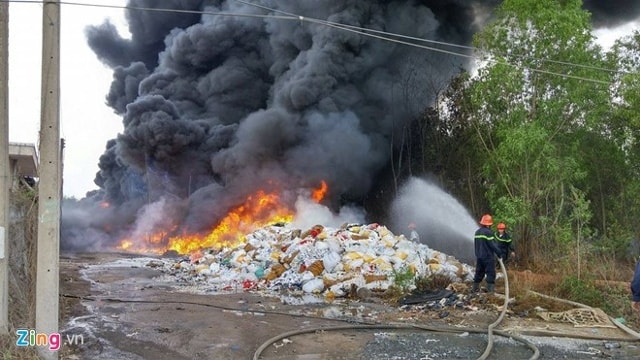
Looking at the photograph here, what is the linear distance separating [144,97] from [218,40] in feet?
17.6

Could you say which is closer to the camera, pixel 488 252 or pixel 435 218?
pixel 488 252

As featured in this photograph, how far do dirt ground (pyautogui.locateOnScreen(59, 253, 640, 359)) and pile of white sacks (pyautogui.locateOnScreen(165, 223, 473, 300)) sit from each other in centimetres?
120

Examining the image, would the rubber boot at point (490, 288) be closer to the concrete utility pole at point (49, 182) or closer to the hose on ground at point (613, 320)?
the hose on ground at point (613, 320)

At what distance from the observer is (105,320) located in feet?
27.2

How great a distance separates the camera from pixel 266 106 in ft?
109

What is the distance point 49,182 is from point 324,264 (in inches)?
322

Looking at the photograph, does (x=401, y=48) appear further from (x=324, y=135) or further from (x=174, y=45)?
(x=174, y=45)

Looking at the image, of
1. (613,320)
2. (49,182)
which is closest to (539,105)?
(613,320)

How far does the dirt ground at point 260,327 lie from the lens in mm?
6641

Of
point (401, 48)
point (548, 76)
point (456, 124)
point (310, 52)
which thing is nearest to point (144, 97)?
point (310, 52)

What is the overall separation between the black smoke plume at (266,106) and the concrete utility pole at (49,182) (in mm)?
21041

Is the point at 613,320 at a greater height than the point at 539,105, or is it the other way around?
the point at 539,105

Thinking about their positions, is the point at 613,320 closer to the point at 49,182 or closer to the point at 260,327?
the point at 260,327

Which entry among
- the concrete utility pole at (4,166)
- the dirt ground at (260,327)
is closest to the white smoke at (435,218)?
the dirt ground at (260,327)
